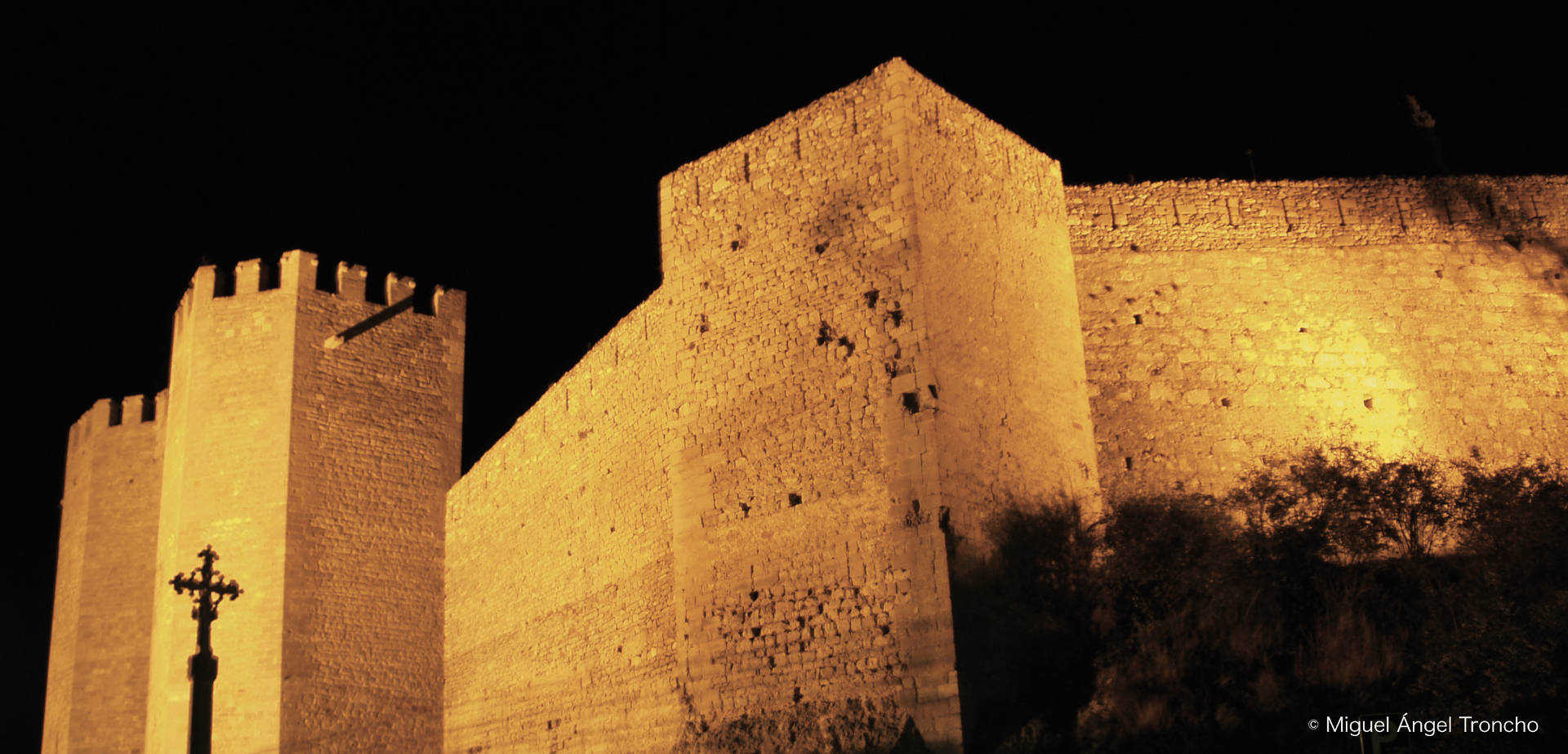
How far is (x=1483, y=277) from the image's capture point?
14.4 m

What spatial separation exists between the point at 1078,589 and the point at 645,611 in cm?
451

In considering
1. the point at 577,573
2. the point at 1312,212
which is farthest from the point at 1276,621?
the point at 577,573

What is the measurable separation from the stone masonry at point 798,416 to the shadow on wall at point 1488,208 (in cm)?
4

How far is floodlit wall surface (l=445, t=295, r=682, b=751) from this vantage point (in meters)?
13.4

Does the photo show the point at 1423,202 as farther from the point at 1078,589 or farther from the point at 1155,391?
the point at 1078,589

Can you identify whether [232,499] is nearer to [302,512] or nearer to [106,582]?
[302,512]

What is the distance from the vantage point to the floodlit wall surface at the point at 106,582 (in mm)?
21594

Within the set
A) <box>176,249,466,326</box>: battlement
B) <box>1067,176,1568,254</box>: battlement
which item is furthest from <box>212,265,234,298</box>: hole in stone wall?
<box>1067,176,1568,254</box>: battlement

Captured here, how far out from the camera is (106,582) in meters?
22.5

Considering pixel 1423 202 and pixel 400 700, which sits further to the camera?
pixel 400 700

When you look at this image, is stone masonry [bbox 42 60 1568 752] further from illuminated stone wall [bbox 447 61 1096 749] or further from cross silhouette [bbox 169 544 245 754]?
cross silhouette [bbox 169 544 245 754]

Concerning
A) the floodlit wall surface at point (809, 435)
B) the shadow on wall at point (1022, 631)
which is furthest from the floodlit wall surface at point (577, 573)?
the shadow on wall at point (1022, 631)

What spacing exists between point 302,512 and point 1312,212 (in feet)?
42.0

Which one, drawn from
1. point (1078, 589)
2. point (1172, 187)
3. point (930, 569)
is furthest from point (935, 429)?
point (1172, 187)
